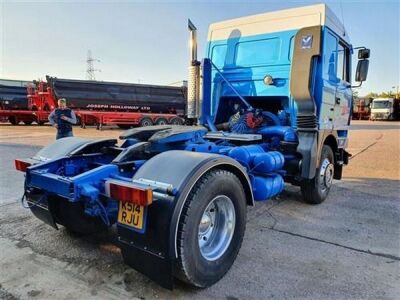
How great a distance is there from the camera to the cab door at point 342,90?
5578mm

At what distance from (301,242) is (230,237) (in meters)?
1.12

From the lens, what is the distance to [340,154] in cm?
618

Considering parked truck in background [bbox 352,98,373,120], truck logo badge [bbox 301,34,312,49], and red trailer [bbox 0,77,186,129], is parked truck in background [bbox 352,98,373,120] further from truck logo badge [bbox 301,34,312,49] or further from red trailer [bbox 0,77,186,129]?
truck logo badge [bbox 301,34,312,49]

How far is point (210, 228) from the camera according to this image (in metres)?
3.03

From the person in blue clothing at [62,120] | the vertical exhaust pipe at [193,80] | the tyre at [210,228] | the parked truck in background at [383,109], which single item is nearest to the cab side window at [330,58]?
the vertical exhaust pipe at [193,80]

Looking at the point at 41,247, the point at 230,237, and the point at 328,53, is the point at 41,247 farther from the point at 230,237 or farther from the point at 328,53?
the point at 328,53

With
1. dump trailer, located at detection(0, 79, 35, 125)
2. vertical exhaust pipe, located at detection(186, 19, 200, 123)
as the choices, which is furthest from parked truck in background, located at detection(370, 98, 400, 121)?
vertical exhaust pipe, located at detection(186, 19, 200, 123)

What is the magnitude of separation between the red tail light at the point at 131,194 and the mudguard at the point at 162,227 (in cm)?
12

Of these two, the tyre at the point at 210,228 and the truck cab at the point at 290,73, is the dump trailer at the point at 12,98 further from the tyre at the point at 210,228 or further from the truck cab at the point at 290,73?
the tyre at the point at 210,228

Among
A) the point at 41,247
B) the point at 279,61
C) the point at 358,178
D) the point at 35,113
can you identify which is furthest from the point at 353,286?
the point at 35,113

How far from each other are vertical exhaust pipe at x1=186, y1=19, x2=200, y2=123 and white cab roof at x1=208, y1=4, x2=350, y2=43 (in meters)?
0.48

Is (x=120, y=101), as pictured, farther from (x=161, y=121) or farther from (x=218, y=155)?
(x=218, y=155)

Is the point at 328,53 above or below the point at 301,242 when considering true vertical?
above

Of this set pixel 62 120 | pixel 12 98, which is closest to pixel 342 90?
pixel 62 120
